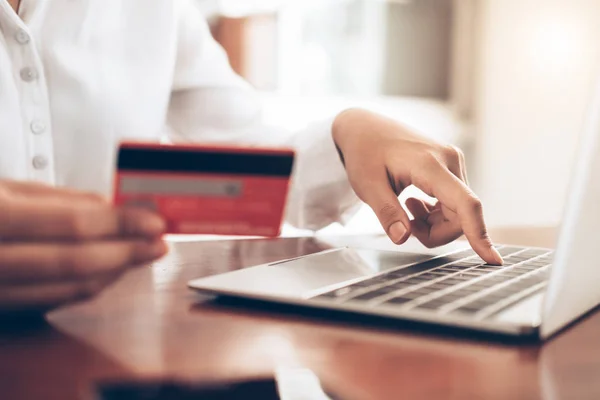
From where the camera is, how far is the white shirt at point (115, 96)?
2.60ft

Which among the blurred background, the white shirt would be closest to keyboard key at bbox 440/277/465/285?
the white shirt

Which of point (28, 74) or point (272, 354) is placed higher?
point (28, 74)

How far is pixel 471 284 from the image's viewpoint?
45 cm

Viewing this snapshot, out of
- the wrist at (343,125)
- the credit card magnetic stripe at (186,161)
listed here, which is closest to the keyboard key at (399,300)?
the credit card magnetic stripe at (186,161)

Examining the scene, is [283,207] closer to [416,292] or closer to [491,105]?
[416,292]

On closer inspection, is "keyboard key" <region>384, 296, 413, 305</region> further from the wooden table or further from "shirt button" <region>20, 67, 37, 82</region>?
"shirt button" <region>20, 67, 37, 82</region>

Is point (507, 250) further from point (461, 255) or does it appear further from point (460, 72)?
point (460, 72)

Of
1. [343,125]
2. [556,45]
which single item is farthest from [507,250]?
[556,45]

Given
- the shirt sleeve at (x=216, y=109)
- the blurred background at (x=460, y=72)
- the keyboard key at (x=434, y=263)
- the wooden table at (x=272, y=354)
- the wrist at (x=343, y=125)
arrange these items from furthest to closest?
1. the blurred background at (x=460, y=72)
2. the shirt sleeve at (x=216, y=109)
3. the wrist at (x=343, y=125)
4. the keyboard key at (x=434, y=263)
5. the wooden table at (x=272, y=354)

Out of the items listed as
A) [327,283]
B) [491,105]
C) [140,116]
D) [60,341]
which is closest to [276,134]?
[140,116]

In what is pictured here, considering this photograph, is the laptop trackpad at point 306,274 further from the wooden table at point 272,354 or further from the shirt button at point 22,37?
the shirt button at point 22,37

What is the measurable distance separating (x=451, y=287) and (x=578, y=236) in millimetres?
96

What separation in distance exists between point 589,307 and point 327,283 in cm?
16

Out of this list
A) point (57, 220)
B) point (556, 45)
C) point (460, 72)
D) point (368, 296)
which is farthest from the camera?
point (460, 72)
